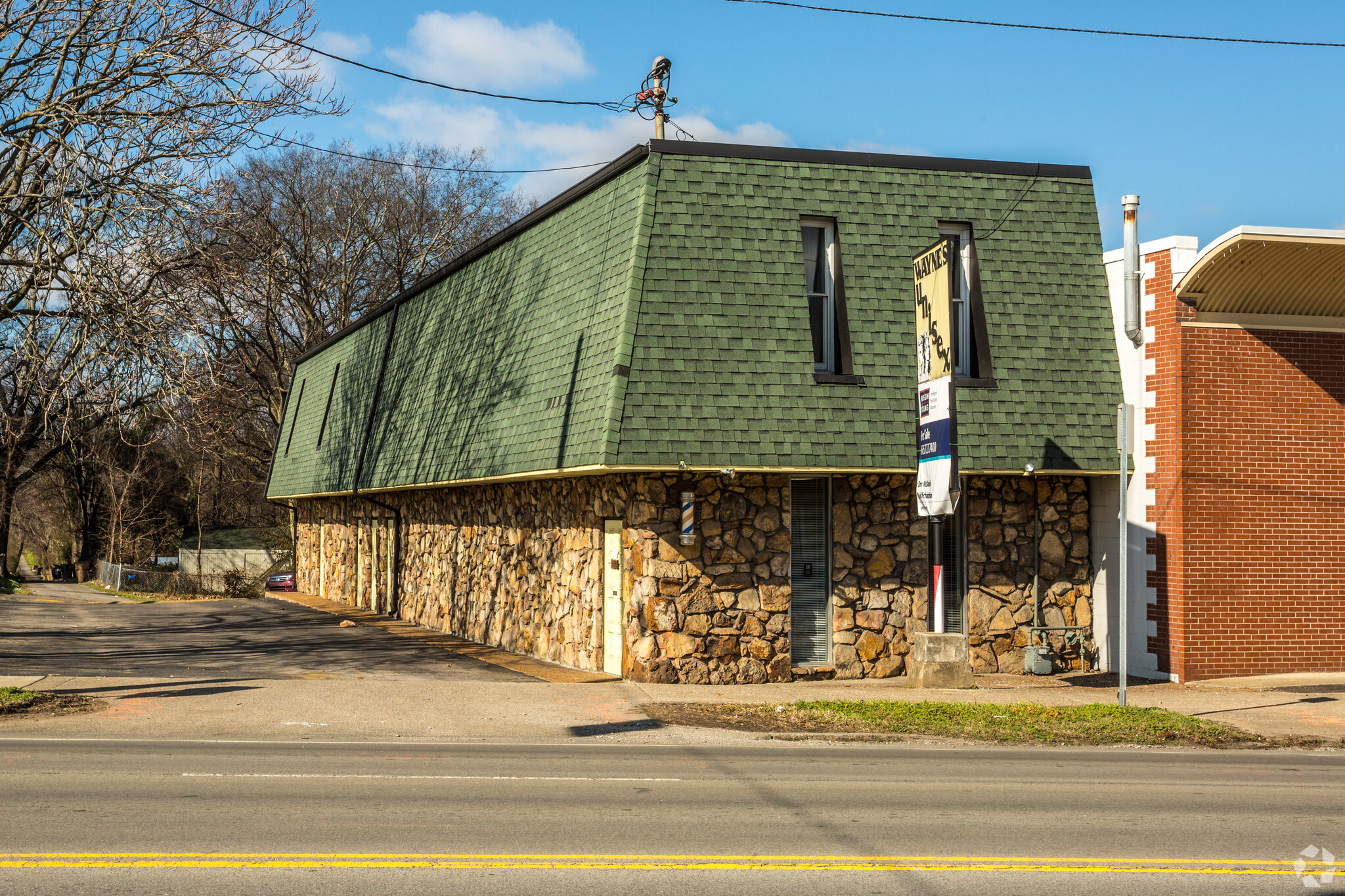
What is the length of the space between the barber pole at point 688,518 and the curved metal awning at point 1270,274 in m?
7.35

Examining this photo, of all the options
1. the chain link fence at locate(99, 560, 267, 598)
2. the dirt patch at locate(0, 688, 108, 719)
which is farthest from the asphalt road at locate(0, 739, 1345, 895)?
the chain link fence at locate(99, 560, 267, 598)

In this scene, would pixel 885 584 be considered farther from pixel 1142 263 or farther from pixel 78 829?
pixel 78 829

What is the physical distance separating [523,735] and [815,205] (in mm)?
8690

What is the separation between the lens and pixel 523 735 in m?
12.3

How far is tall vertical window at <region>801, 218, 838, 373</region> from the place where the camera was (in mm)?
16656

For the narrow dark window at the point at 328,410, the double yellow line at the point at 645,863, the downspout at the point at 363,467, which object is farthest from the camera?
the narrow dark window at the point at 328,410

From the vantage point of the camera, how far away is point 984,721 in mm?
12844

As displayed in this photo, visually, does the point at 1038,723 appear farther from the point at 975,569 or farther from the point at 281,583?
the point at 281,583

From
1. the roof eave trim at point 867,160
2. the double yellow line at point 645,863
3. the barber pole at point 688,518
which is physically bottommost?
the double yellow line at point 645,863

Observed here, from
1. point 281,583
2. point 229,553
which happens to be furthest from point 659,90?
point 229,553

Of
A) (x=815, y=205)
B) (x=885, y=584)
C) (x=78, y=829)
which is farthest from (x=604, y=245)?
(x=78, y=829)

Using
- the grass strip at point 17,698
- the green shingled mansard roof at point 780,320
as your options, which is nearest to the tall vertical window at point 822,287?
the green shingled mansard roof at point 780,320

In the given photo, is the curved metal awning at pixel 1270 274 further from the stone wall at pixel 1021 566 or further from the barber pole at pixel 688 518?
the barber pole at pixel 688 518

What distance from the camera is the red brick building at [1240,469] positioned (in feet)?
52.4
